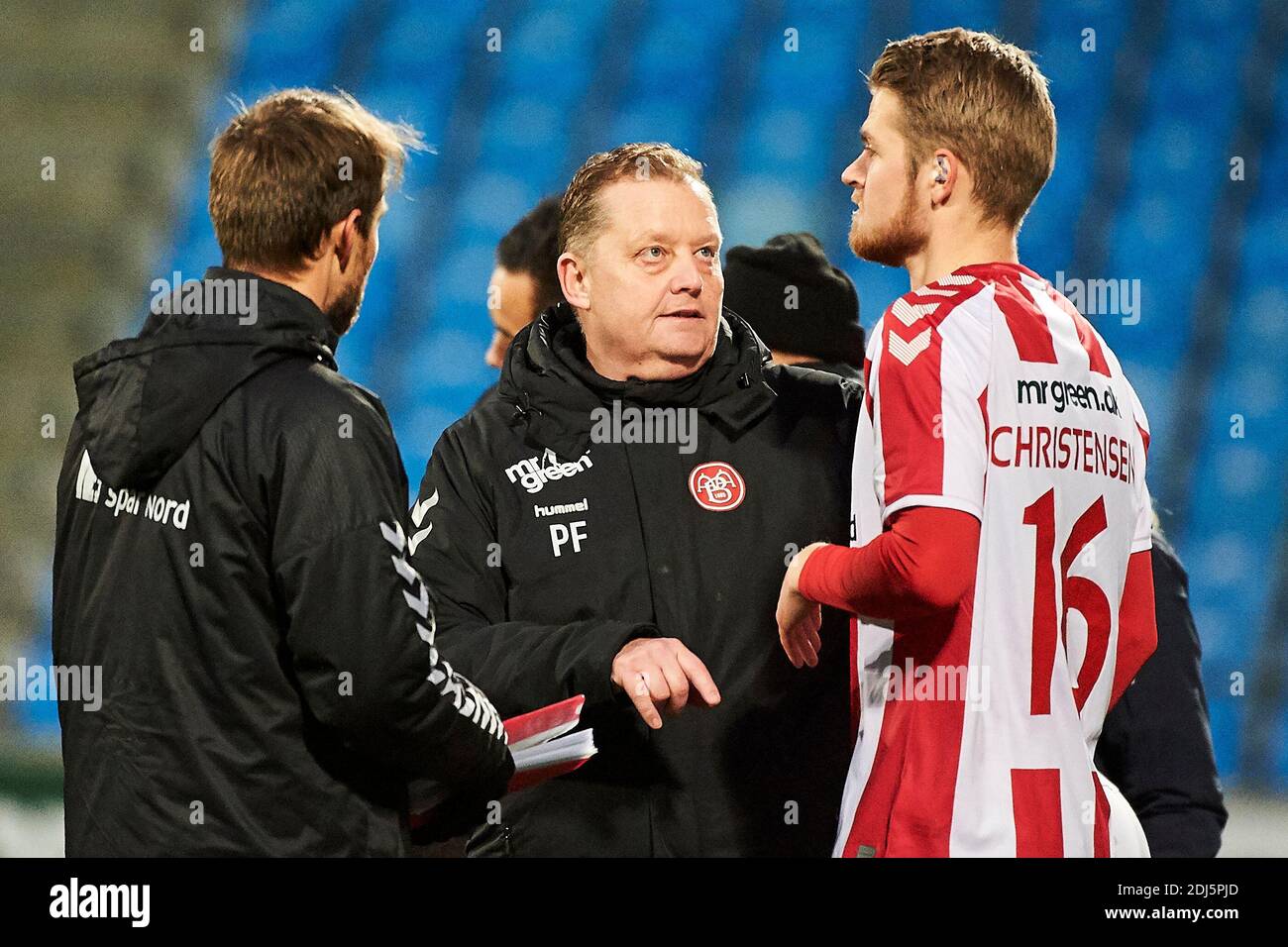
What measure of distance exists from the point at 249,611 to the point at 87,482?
304 millimetres

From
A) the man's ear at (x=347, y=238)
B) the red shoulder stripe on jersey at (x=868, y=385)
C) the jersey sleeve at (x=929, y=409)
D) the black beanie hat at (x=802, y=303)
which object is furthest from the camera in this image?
the black beanie hat at (x=802, y=303)

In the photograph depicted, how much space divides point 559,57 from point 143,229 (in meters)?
2.66

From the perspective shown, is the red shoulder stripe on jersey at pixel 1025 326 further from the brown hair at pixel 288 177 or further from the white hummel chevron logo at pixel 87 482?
the white hummel chevron logo at pixel 87 482

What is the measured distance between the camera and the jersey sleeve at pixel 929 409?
66.9 inches

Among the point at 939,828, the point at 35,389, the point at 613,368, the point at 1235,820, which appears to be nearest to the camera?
the point at 939,828

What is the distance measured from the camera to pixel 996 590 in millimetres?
1752

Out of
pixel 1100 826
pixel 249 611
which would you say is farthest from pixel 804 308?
pixel 249 611

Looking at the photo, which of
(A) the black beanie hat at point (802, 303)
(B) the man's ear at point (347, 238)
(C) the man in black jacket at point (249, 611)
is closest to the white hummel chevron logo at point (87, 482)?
(C) the man in black jacket at point (249, 611)

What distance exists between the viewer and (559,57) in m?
8.91

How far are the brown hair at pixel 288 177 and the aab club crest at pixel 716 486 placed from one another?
628 millimetres

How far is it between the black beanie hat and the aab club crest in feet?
2.18

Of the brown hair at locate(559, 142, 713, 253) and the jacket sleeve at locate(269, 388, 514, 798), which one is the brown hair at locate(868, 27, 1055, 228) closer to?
the brown hair at locate(559, 142, 713, 253)
